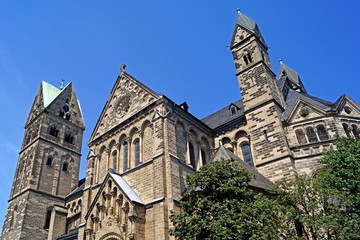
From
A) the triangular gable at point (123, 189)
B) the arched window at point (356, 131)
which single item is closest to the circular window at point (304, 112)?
the arched window at point (356, 131)

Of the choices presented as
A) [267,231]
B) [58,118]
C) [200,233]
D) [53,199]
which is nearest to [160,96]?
[200,233]

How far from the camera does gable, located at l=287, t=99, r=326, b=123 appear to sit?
23336 mm

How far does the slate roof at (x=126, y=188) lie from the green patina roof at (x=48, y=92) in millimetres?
30370

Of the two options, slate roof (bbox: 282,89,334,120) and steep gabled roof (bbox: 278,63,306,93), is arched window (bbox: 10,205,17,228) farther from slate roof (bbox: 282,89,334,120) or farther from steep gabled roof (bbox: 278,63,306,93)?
steep gabled roof (bbox: 278,63,306,93)

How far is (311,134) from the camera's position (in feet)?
75.1

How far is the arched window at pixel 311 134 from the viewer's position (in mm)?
22531

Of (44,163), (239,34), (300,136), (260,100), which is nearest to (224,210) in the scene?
(300,136)

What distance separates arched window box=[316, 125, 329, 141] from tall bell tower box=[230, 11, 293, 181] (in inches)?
99.7

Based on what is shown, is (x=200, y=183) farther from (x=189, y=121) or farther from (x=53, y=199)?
(x=53, y=199)

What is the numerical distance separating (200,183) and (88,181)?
1435cm

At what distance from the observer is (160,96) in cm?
2372

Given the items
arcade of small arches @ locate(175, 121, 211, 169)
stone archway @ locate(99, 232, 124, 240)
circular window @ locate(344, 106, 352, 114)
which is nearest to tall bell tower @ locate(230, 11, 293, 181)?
arcade of small arches @ locate(175, 121, 211, 169)

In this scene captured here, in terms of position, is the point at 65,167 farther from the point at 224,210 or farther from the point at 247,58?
the point at 224,210

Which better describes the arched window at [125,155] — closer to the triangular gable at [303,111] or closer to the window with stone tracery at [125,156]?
the window with stone tracery at [125,156]
